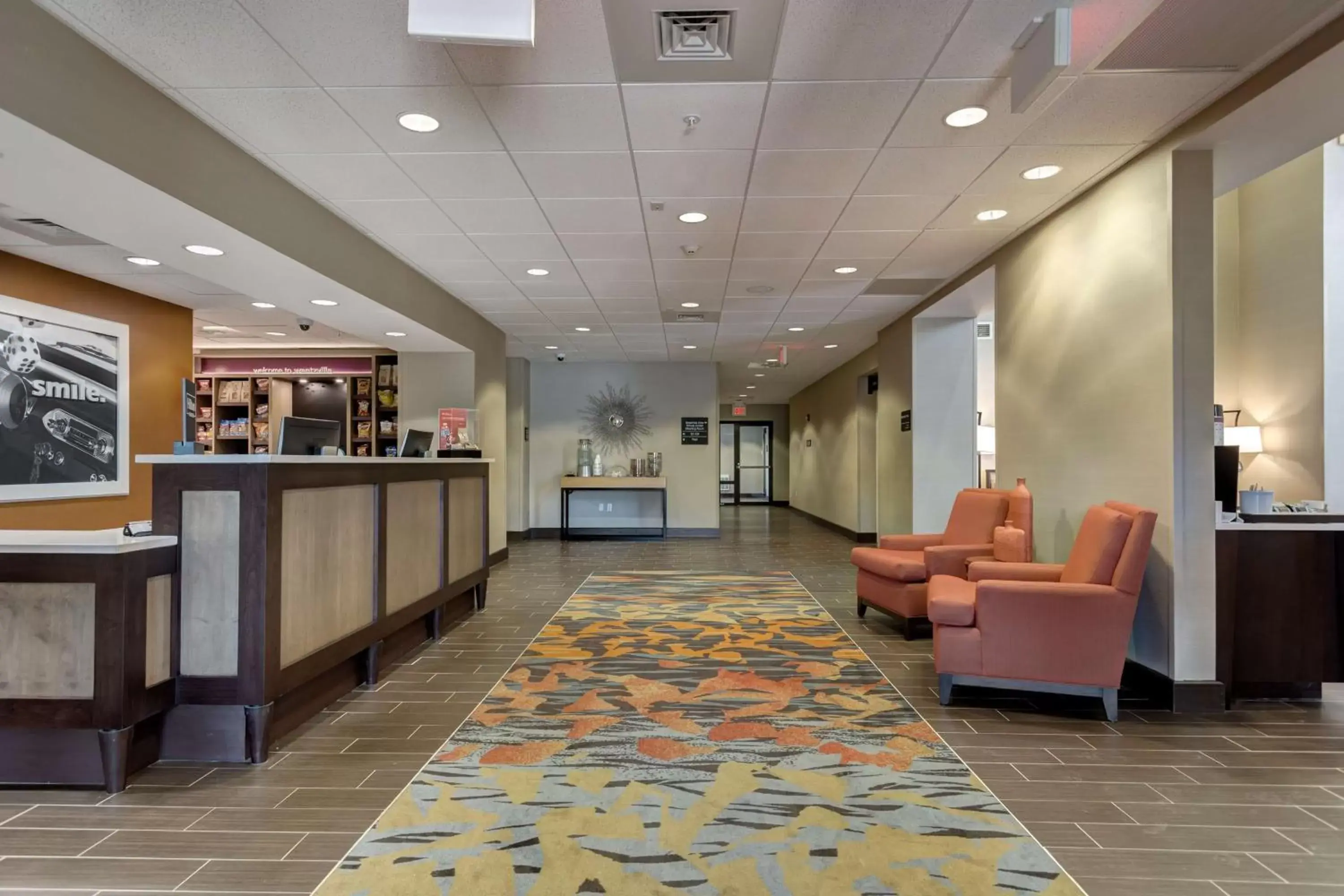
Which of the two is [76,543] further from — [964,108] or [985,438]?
[985,438]

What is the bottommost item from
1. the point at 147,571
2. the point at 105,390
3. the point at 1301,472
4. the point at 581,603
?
the point at 581,603

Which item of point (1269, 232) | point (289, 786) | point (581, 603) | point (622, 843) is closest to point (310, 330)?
point (581, 603)

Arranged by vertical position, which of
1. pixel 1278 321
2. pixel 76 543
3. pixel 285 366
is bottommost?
pixel 76 543

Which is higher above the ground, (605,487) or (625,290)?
(625,290)

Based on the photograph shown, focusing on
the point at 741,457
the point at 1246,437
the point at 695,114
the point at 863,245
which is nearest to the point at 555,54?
the point at 695,114

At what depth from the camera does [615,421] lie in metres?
11.9

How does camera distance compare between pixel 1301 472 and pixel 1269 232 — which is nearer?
pixel 1301 472

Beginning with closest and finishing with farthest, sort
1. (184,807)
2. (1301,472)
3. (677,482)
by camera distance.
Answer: (184,807), (1301,472), (677,482)

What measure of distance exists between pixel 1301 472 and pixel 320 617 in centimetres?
641

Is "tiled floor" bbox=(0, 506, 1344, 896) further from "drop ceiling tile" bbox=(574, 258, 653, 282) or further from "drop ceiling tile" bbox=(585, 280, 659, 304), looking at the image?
"drop ceiling tile" bbox=(585, 280, 659, 304)

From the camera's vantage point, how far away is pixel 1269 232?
18.1ft

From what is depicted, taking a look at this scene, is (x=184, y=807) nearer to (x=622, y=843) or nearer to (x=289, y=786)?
(x=289, y=786)

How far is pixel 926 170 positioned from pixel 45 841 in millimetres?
4757

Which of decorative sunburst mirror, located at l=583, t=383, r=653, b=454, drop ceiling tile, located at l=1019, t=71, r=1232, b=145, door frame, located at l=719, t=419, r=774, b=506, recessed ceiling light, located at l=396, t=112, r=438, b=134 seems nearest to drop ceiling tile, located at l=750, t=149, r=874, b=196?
Result: drop ceiling tile, located at l=1019, t=71, r=1232, b=145
